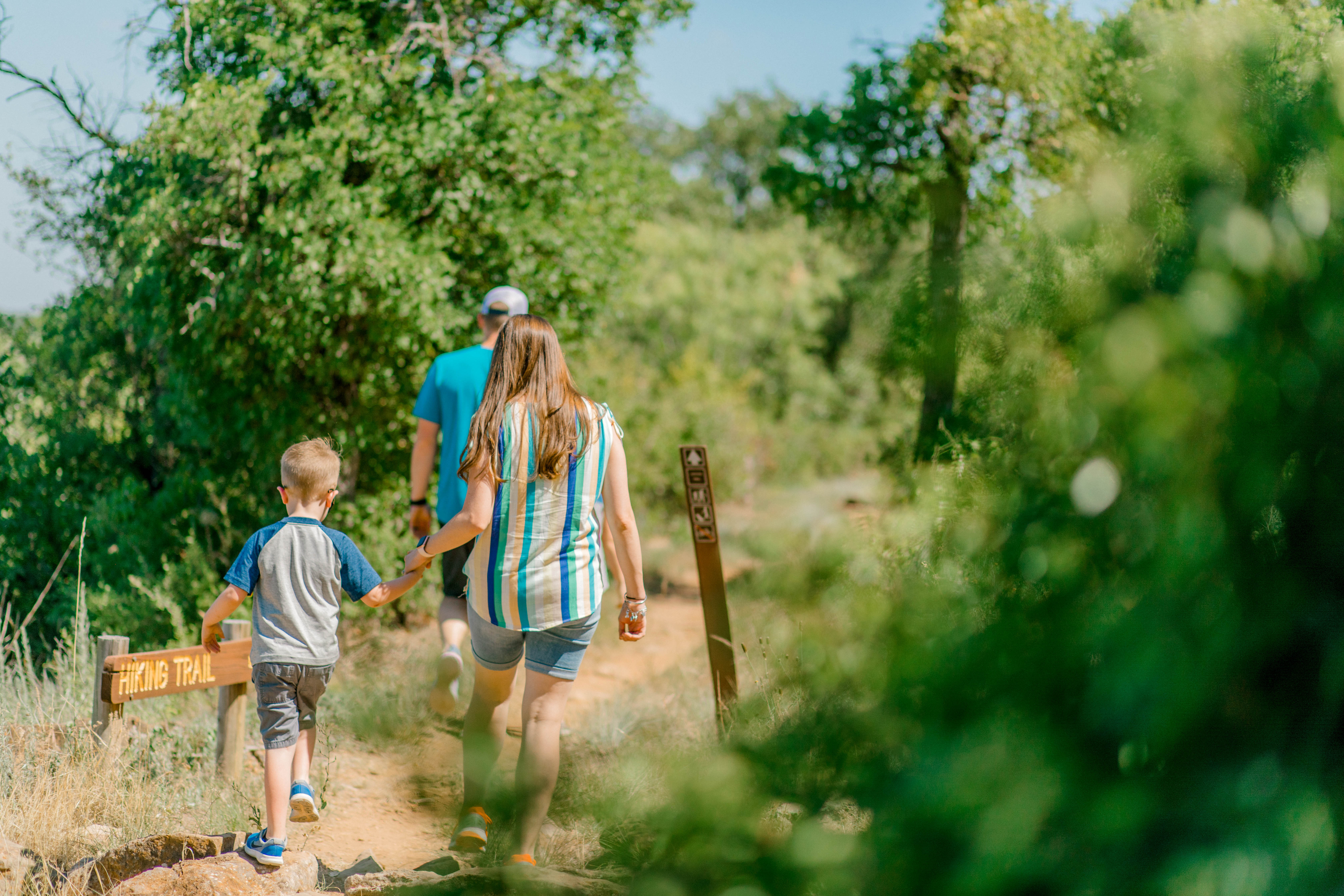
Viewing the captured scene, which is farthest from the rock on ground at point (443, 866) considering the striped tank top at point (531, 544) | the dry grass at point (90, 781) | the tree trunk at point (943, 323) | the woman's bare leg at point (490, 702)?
the tree trunk at point (943, 323)

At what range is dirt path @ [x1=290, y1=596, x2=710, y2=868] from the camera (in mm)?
3822

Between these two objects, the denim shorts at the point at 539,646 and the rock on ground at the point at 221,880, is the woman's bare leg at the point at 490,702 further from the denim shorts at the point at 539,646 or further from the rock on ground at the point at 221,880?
the rock on ground at the point at 221,880

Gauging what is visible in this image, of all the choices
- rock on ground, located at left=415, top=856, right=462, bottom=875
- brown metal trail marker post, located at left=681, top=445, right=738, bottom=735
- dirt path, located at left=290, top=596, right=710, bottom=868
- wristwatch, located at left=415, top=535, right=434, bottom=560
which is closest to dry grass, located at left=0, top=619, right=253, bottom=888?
dirt path, located at left=290, top=596, right=710, bottom=868

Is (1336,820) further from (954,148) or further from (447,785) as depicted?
(954,148)

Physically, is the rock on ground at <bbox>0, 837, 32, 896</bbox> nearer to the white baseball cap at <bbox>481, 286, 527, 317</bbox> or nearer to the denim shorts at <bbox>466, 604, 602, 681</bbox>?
the denim shorts at <bbox>466, 604, 602, 681</bbox>

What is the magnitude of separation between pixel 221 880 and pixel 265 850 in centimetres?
A: 17

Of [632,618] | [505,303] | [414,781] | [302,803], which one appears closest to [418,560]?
[632,618]

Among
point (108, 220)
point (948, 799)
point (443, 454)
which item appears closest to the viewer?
point (948, 799)

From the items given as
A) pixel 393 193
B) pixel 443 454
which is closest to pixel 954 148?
pixel 393 193

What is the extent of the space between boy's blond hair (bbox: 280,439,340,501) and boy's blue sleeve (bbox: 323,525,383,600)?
0.13 metres

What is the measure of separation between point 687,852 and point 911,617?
0.31 m

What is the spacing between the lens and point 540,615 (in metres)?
3.04

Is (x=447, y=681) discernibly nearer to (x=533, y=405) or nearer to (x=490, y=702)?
(x=490, y=702)

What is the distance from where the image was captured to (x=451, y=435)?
166 inches
